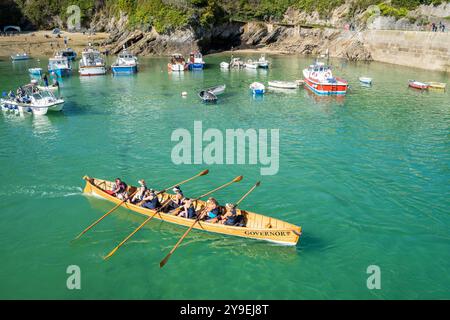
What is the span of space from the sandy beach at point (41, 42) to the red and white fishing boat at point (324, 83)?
63.1 m

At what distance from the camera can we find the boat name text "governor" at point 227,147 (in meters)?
27.8

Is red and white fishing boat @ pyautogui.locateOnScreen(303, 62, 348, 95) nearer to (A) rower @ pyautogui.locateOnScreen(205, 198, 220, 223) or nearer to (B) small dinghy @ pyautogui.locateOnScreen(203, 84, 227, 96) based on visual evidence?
(B) small dinghy @ pyautogui.locateOnScreen(203, 84, 227, 96)

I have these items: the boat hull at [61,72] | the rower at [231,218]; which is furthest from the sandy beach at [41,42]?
the rower at [231,218]

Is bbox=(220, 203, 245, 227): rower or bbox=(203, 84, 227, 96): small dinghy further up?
bbox=(203, 84, 227, 96): small dinghy

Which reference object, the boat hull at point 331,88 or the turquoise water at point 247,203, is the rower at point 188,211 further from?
the boat hull at point 331,88

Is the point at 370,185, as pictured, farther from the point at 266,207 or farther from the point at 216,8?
the point at 216,8

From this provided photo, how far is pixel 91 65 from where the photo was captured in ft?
206

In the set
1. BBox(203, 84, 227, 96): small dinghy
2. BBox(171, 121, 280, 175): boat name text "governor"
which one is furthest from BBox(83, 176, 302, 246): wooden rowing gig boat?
BBox(203, 84, 227, 96): small dinghy

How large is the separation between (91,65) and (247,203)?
167ft

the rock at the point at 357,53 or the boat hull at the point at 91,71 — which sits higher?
the rock at the point at 357,53

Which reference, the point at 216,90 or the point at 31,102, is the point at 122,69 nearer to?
the point at 216,90

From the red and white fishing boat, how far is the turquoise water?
4.53m

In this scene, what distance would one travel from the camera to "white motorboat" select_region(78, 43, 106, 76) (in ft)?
203

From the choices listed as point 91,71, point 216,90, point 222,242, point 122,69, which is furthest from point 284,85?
point 222,242
